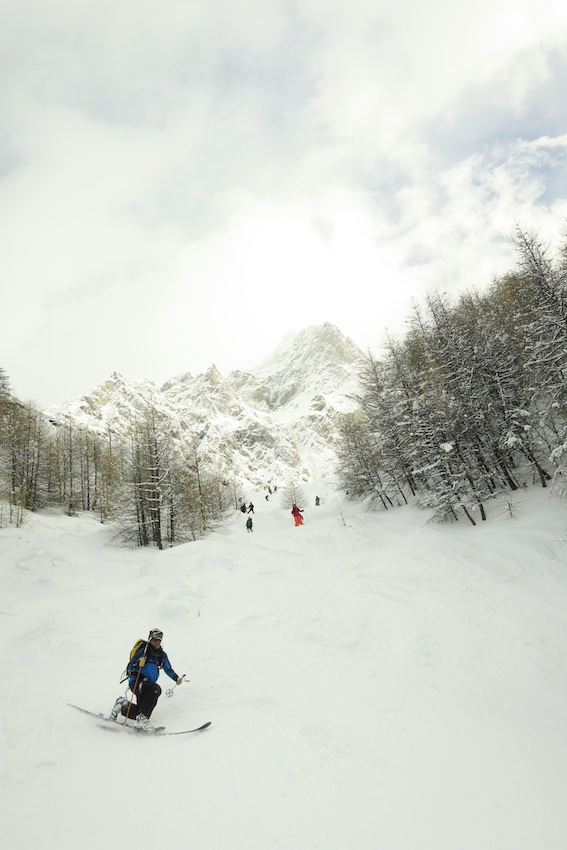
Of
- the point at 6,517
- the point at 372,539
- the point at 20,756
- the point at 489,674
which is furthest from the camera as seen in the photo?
the point at 6,517

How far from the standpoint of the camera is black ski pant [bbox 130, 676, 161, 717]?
6.20m

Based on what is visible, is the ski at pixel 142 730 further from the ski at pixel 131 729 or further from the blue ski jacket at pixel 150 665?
the blue ski jacket at pixel 150 665

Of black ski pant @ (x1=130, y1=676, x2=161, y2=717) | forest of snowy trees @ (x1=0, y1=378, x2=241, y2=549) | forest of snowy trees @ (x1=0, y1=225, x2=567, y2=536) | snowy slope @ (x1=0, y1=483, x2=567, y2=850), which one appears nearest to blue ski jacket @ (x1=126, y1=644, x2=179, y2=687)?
black ski pant @ (x1=130, y1=676, x2=161, y2=717)

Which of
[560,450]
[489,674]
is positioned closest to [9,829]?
[489,674]

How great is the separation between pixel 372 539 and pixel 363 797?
17.3 m

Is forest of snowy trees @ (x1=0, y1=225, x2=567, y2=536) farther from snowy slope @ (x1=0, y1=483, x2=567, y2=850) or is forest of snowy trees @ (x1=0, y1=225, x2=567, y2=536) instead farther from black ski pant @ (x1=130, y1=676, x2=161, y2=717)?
black ski pant @ (x1=130, y1=676, x2=161, y2=717)

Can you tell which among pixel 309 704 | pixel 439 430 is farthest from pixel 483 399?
pixel 309 704

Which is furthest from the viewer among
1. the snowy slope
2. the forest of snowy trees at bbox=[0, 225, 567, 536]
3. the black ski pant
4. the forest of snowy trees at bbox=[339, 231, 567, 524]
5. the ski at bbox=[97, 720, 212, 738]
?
the forest of snowy trees at bbox=[0, 225, 567, 536]

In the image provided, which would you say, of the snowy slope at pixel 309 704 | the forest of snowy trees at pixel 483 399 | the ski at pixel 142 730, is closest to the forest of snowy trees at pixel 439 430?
the forest of snowy trees at pixel 483 399

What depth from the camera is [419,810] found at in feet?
15.0

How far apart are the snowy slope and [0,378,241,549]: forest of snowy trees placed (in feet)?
30.7

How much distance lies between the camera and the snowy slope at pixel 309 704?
13.9 ft

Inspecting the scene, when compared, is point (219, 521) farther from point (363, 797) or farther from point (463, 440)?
point (363, 797)

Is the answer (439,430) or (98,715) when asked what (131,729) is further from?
(439,430)
